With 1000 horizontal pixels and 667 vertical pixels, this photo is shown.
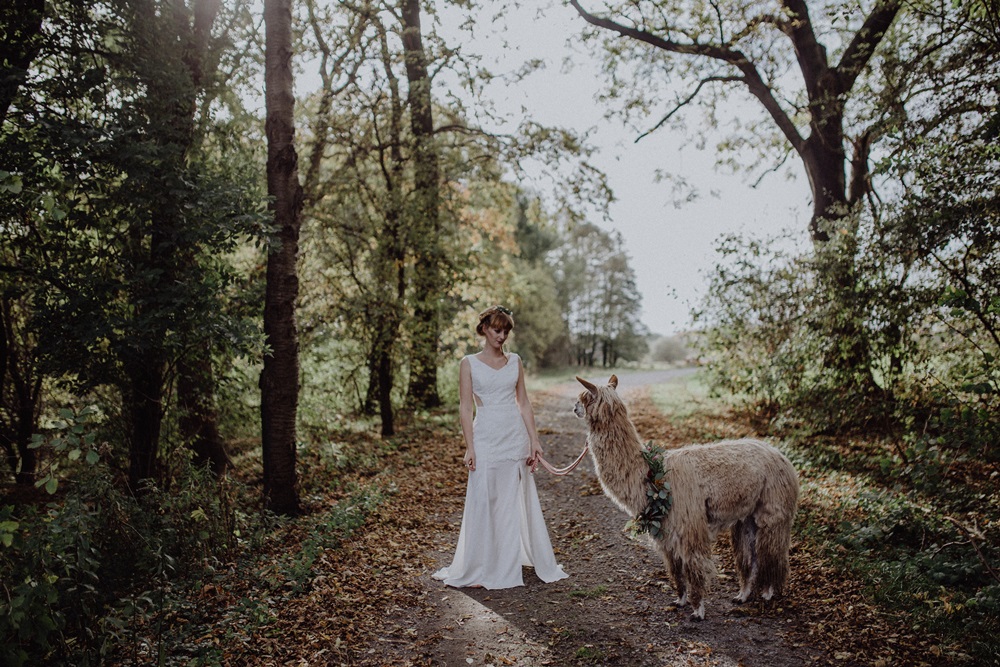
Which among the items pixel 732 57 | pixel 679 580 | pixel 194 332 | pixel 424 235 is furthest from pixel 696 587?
pixel 732 57

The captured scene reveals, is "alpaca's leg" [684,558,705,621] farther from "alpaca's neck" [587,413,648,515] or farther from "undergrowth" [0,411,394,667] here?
"undergrowth" [0,411,394,667]

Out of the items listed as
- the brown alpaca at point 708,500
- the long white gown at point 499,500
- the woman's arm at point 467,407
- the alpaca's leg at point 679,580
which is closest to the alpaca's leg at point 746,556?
the brown alpaca at point 708,500

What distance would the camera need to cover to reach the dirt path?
4.37 meters

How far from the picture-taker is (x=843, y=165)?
1203cm

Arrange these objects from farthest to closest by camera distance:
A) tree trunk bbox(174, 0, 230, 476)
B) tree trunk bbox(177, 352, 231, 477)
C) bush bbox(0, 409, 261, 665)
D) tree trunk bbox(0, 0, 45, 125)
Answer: tree trunk bbox(177, 352, 231, 477) → tree trunk bbox(174, 0, 230, 476) → tree trunk bbox(0, 0, 45, 125) → bush bbox(0, 409, 261, 665)

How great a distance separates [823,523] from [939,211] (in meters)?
3.59

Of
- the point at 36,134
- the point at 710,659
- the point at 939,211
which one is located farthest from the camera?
the point at 939,211

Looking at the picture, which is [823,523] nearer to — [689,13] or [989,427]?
[989,427]

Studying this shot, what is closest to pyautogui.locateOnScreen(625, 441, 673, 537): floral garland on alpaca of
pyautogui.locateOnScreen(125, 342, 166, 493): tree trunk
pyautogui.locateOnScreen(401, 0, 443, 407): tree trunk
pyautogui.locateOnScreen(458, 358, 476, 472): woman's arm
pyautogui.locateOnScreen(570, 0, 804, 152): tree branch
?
pyautogui.locateOnScreen(458, 358, 476, 472): woman's arm

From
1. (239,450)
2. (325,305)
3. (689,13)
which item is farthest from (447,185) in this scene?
(239,450)

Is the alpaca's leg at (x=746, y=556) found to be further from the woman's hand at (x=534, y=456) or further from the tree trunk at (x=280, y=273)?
the tree trunk at (x=280, y=273)

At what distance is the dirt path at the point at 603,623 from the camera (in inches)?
172

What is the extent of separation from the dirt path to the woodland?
0.25 m

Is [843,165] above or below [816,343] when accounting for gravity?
above
